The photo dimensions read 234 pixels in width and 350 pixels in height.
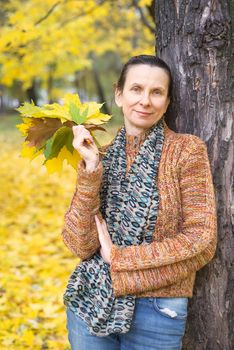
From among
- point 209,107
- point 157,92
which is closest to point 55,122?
point 157,92

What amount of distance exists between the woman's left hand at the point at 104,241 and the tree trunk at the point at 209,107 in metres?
0.56

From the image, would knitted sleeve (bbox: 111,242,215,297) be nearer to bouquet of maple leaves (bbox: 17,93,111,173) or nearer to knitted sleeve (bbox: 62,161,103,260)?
knitted sleeve (bbox: 62,161,103,260)

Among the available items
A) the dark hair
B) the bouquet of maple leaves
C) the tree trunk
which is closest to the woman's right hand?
the bouquet of maple leaves

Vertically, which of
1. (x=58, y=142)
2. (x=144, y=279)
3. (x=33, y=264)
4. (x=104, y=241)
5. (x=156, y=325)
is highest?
(x=58, y=142)

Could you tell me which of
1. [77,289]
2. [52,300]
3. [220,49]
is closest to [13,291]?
[52,300]

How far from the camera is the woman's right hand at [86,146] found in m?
1.88

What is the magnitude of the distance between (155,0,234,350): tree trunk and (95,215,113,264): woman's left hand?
56 cm

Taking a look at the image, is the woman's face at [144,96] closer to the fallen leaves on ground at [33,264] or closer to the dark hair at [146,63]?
the dark hair at [146,63]

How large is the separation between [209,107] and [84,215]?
0.76m

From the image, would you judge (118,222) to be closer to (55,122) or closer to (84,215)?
(84,215)

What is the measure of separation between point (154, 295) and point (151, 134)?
0.66 m

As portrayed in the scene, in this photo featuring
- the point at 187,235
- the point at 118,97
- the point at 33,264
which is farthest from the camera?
the point at 33,264

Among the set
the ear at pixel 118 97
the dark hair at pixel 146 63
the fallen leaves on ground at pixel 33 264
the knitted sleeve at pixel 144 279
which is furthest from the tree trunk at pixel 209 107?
the fallen leaves on ground at pixel 33 264

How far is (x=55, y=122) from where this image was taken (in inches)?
80.2
